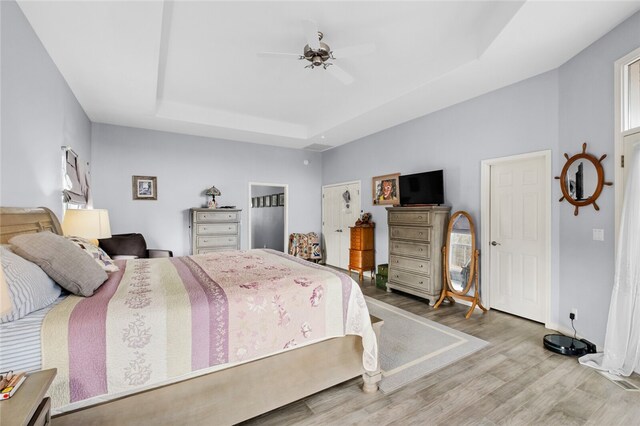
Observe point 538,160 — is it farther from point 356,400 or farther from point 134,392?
point 134,392

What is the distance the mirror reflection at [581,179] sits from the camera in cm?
274

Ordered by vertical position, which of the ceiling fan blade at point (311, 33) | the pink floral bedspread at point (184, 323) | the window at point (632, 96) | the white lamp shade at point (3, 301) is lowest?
the pink floral bedspread at point (184, 323)

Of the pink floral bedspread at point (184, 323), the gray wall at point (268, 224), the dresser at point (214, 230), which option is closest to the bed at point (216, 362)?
the pink floral bedspread at point (184, 323)

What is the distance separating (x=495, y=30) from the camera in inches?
99.7

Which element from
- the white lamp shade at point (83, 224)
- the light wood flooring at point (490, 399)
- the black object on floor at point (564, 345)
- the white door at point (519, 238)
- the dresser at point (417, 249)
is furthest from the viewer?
the dresser at point (417, 249)

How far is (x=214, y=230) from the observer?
212 inches

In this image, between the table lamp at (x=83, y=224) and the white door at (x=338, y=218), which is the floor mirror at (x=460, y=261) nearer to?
the white door at (x=338, y=218)

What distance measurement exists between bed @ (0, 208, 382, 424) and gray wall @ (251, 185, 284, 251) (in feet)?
16.7

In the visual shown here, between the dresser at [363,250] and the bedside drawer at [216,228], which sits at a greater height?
the bedside drawer at [216,228]

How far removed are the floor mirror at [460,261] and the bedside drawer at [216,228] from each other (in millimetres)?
3653

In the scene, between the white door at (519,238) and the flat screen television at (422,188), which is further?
the flat screen television at (422,188)

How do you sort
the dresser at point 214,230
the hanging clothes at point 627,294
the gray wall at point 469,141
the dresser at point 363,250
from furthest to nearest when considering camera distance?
the dresser at point 363,250 → the dresser at point 214,230 → the gray wall at point 469,141 → the hanging clothes at point 627,294

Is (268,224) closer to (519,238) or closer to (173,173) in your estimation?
(173,173)

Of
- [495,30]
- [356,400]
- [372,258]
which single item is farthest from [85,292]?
[372,258]
